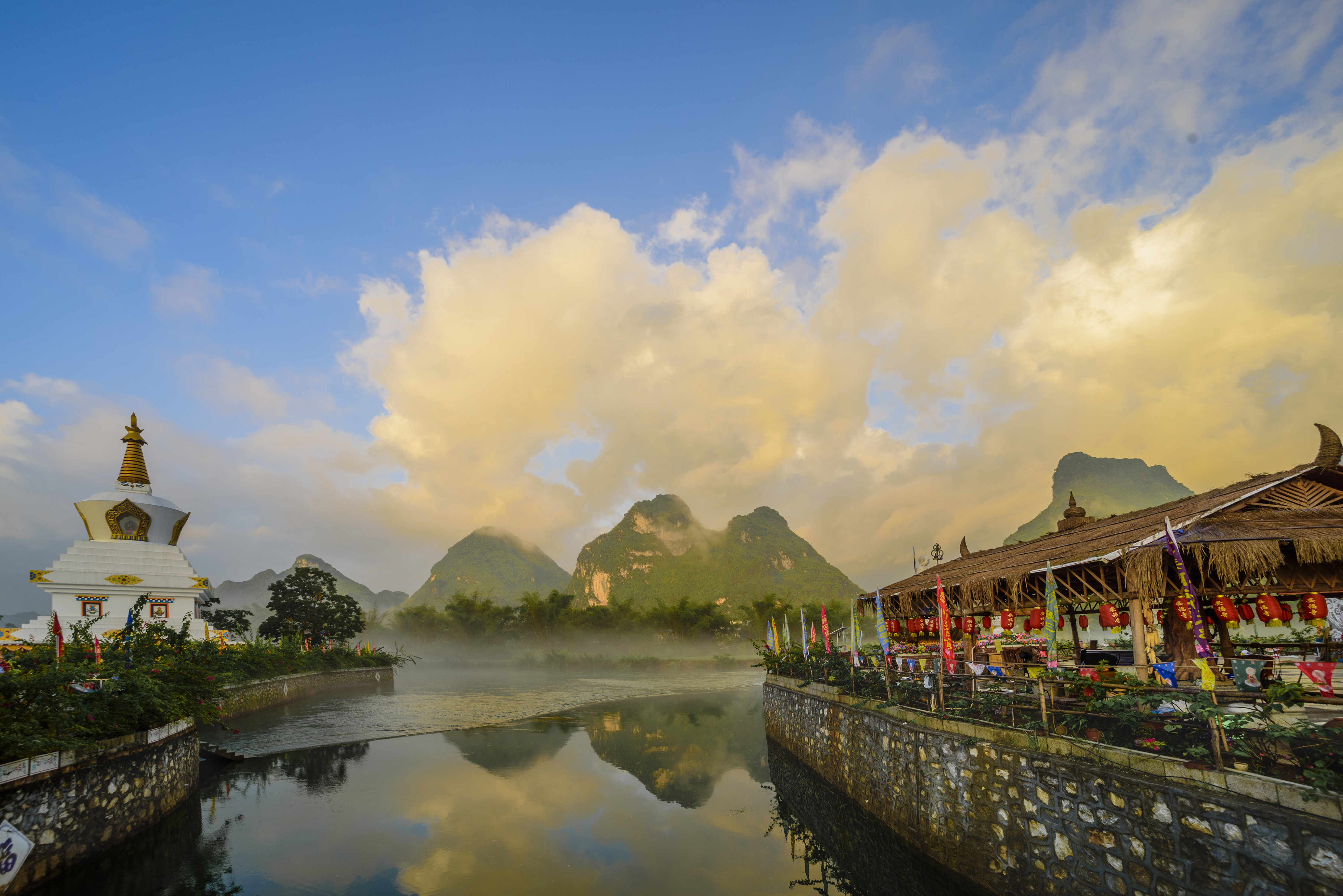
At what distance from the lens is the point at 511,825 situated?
13.0 m

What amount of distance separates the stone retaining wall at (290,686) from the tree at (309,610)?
414cm

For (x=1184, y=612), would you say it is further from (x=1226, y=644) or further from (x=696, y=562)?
(x=696, y=562)

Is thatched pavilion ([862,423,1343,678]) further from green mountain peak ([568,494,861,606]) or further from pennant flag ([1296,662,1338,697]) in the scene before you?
green mountain peak ([568,494,861,606])

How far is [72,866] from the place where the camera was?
959 cm

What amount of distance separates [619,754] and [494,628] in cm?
6829

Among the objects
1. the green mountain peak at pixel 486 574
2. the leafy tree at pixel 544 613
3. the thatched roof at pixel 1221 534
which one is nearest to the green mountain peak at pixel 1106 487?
the leafy tree at pixel 544 613

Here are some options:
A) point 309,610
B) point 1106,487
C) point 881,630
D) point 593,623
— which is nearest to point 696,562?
point 593,623

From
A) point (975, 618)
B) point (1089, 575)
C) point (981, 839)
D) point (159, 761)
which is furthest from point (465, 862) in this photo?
point (975, 618)

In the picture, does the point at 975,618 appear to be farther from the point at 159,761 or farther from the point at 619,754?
the point at 159,761

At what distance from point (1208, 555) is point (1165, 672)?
6.39 feet

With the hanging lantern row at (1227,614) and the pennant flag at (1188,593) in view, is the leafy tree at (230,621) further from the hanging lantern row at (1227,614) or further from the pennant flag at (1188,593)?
the pennant flag at (1188,593)

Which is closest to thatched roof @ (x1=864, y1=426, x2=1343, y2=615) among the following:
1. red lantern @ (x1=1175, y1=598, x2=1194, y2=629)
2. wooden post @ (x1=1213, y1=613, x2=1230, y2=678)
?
red lantern @ (x1=1175, y1=598, x2=1194, y2=629)

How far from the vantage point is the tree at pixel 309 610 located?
44250 millimetres

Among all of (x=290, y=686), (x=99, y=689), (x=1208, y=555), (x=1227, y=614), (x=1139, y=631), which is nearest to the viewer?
(x=1208, y=555)
